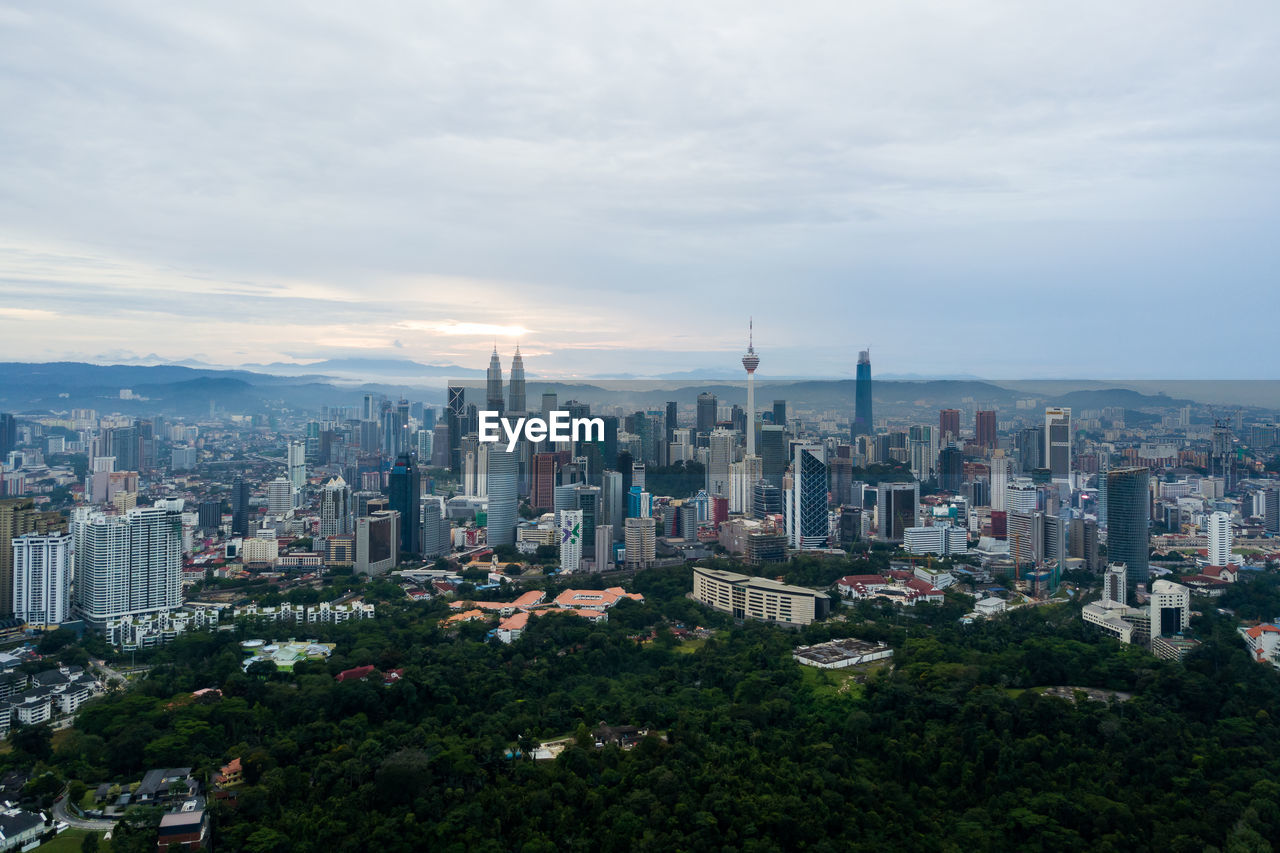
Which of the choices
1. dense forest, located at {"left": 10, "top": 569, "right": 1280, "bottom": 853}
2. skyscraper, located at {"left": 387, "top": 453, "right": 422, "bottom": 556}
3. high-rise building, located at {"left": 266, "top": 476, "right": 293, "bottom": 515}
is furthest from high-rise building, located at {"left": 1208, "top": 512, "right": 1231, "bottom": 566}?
high-rise building, located at {"left": 266, "top": 476, "right": 293, "bottom": 515}

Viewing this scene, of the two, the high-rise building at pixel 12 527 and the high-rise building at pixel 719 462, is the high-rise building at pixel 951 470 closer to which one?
the high-rise building at pixel 719 462

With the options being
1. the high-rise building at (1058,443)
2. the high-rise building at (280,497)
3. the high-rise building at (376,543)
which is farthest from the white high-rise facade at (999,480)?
the high-rise building at (280,497)

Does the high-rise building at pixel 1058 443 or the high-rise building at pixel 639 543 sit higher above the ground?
the high-rise building at pixel 1058 443

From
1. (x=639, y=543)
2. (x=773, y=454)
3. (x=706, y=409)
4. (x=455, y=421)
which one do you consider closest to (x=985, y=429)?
(x=773, y=454)

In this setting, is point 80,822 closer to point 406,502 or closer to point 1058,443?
point 406,502

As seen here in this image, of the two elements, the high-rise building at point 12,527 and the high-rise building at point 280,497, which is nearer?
the high-rise building at point 12,527

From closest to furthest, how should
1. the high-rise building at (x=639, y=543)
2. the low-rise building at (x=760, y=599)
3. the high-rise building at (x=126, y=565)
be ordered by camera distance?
1. the high-rise building at (x=126, y=565)
2. the low-rise building at (x=760, y=599)
3. the high-rise building at (x=639, y=543)
